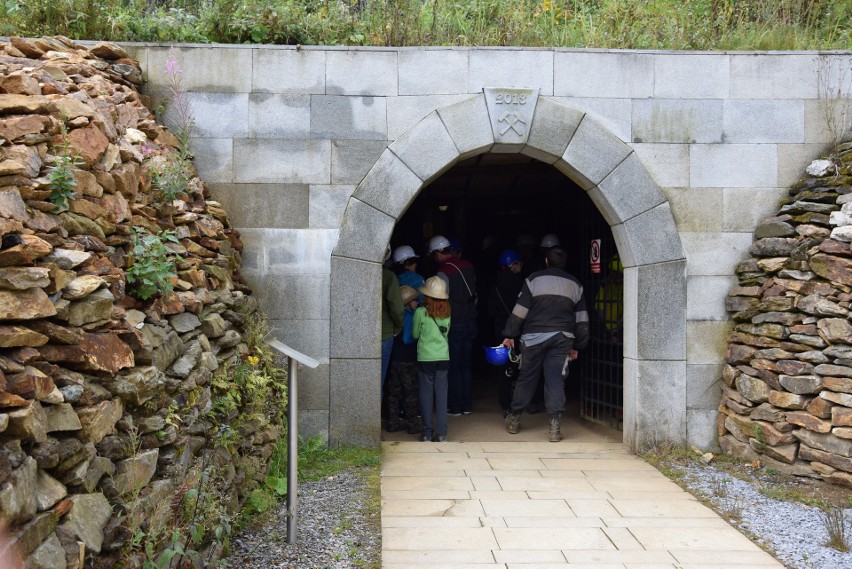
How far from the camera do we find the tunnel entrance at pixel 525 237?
7574 millimetres

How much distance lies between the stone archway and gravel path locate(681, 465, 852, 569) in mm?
854

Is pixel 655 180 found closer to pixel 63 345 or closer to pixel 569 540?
pixel 569 540

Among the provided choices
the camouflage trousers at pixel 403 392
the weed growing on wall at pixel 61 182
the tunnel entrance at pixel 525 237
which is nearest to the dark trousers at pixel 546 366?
the tunnel entrance at pixel 525 237

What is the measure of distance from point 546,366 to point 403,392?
1.39 m

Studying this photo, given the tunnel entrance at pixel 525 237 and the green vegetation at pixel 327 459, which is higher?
the tunnel entrance at pixel 525 237

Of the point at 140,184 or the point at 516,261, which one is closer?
the point at 140,184

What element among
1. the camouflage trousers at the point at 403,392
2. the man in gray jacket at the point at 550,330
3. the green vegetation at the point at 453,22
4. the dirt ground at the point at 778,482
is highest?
the green vegetation at the point at 453,22

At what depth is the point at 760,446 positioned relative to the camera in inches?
236

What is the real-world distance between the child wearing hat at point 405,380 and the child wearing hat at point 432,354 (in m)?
0.29

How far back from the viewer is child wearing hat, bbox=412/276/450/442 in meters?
6.92

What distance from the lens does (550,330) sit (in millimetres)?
7152

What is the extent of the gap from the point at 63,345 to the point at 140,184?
1.96m

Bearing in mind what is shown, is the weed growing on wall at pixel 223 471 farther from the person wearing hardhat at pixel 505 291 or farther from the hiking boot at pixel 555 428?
the person wearing hardhat at pixel 505 291

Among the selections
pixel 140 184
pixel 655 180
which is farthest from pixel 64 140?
pixel 655 180
